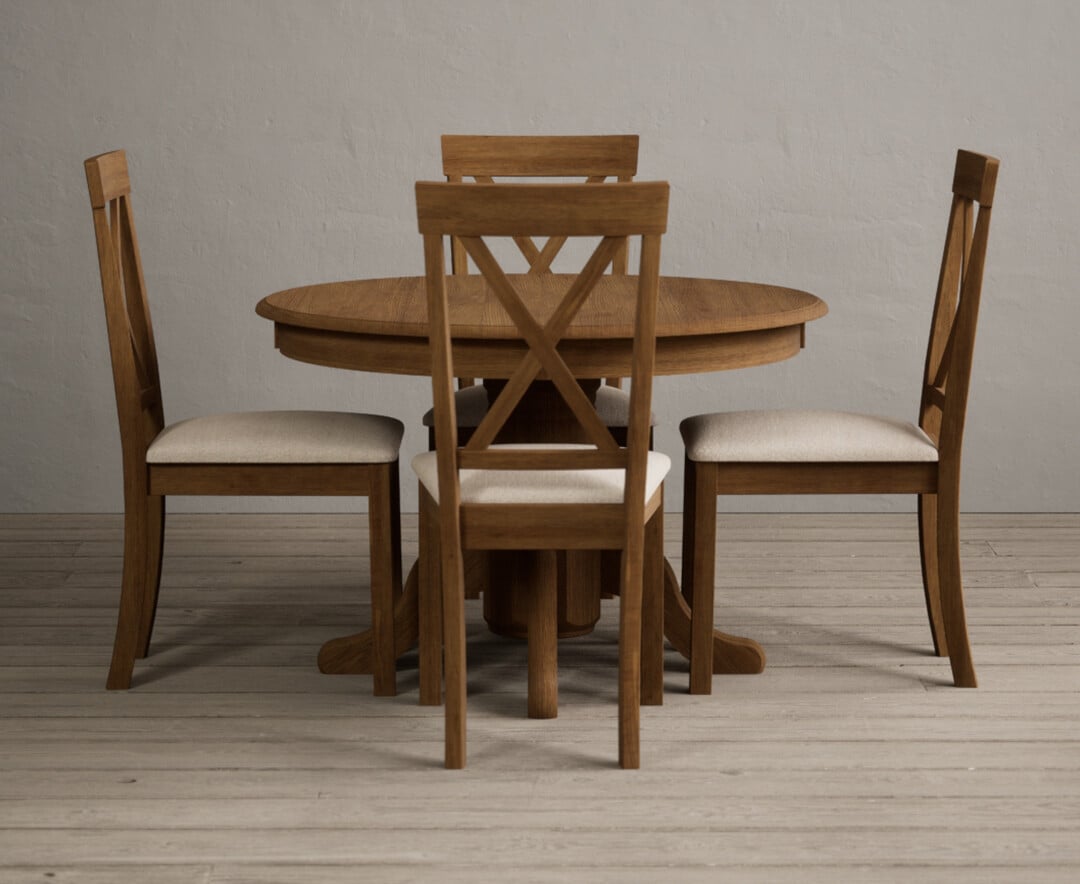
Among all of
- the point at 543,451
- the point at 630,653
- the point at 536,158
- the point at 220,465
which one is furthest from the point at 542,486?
the point at 536,158

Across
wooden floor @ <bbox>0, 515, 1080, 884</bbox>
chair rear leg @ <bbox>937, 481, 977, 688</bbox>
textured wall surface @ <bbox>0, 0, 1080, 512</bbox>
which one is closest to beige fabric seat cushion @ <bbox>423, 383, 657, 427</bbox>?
wooden floor @ <bbox>0, 515, 1080, 884</bbox>

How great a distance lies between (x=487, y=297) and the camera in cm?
296

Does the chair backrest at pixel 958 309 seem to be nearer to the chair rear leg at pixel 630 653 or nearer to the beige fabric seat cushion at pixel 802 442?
the beige fabric seat cushion at pixel 802 442

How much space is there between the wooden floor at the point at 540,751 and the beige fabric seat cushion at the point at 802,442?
1.53ft

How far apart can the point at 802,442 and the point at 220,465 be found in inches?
43.6

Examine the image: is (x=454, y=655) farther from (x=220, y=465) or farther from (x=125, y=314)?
(x=125, y=314)

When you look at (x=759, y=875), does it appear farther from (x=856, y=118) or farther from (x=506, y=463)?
(x=856, y=118)

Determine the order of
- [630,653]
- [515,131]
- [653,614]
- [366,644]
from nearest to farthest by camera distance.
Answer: [630,653] < [653,614] < [366,644] < [515,131]

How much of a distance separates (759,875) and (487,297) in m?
1.29

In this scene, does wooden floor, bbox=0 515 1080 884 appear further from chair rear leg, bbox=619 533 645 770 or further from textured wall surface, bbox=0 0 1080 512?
textured wall surface, bbox=0 0 1080 512

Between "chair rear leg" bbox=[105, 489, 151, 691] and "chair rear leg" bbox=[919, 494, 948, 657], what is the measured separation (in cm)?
158

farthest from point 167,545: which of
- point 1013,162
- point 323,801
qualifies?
point 1013,162

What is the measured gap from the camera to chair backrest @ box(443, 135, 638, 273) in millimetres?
3633

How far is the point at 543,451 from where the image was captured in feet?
8.07
